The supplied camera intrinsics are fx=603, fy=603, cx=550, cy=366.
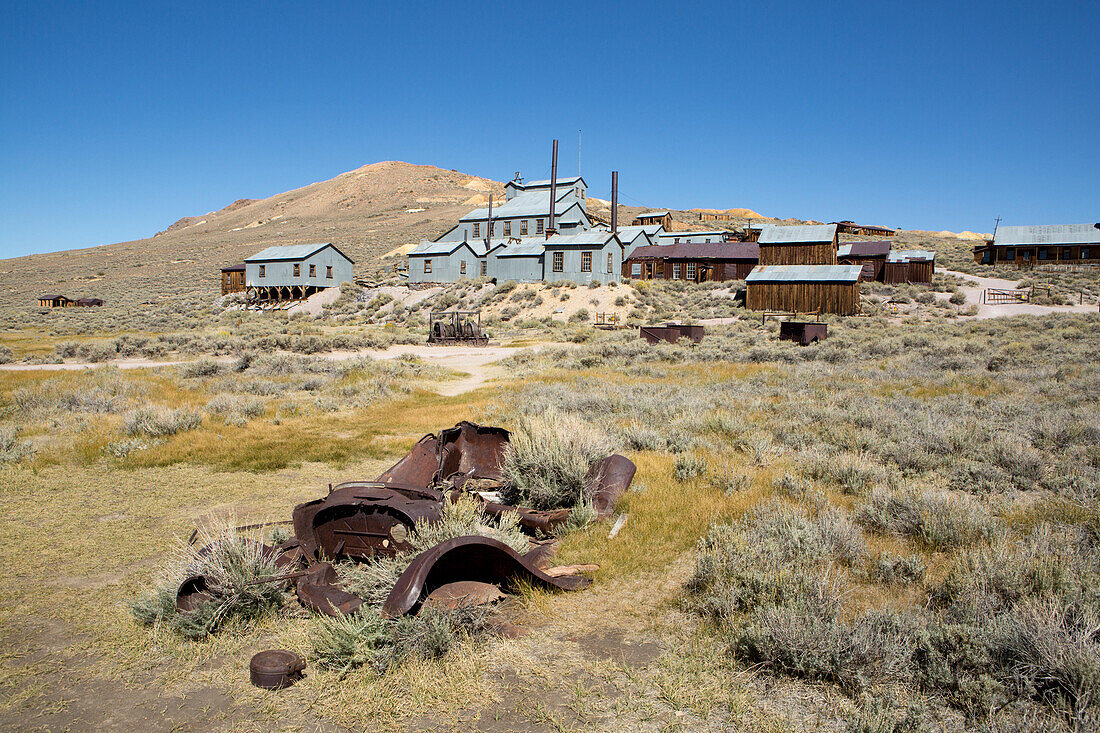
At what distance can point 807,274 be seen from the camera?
4081cm

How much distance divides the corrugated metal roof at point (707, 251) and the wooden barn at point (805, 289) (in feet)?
31.4

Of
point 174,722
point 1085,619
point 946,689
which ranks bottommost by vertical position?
point 174,722

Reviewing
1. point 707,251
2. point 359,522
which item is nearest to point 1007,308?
point 707,251

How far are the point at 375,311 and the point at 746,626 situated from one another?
45.8m

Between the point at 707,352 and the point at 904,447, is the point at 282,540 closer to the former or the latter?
the point at 904,447

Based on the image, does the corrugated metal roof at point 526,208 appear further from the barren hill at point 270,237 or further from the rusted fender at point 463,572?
the rusted fender at point 463,572

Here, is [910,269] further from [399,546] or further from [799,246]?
[399,546]

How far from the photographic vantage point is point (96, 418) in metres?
11.0

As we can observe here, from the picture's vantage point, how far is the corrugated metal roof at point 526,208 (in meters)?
57.8

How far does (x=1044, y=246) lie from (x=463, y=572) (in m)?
75.2

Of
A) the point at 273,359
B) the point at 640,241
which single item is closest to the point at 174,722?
the point at 273,359

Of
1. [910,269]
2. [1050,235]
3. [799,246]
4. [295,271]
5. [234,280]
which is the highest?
[1050,235]

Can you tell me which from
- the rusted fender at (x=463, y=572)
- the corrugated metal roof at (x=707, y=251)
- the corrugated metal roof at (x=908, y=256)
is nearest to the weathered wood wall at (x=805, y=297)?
the corrugated metal roof at (x=707, y=251)

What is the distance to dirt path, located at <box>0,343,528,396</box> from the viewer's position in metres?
Result: 17.5
